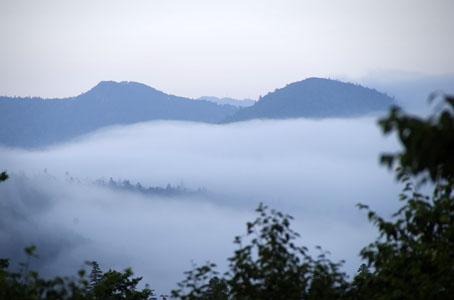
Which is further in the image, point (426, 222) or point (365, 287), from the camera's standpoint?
point (365, 287)

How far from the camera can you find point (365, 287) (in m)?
14.2

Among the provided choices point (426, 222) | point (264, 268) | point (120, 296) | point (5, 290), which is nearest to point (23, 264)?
point (5, 290)

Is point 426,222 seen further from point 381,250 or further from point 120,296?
point 120,296

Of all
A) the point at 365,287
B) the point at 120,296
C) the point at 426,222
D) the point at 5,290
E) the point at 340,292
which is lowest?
the point at 5,290

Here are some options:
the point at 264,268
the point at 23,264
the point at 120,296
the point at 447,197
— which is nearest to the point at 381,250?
the point at 447,197

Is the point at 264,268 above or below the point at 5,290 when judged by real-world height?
above

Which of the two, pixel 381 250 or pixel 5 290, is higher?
pixel 381 250

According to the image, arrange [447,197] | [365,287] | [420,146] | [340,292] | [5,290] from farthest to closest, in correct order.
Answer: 1. [365,287]
2. [447,197]
3. [340,292]
4. [5,290]
5. [420,146]

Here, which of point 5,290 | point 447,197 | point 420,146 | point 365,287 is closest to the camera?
point 420,146

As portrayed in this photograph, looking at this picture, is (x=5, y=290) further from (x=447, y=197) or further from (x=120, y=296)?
(x=120, y=296)

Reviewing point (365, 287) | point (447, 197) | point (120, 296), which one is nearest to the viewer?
point (447, 197)

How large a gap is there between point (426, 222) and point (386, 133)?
6.26 m

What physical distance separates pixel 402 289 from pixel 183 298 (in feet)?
17.1

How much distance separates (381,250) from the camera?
531 inches
